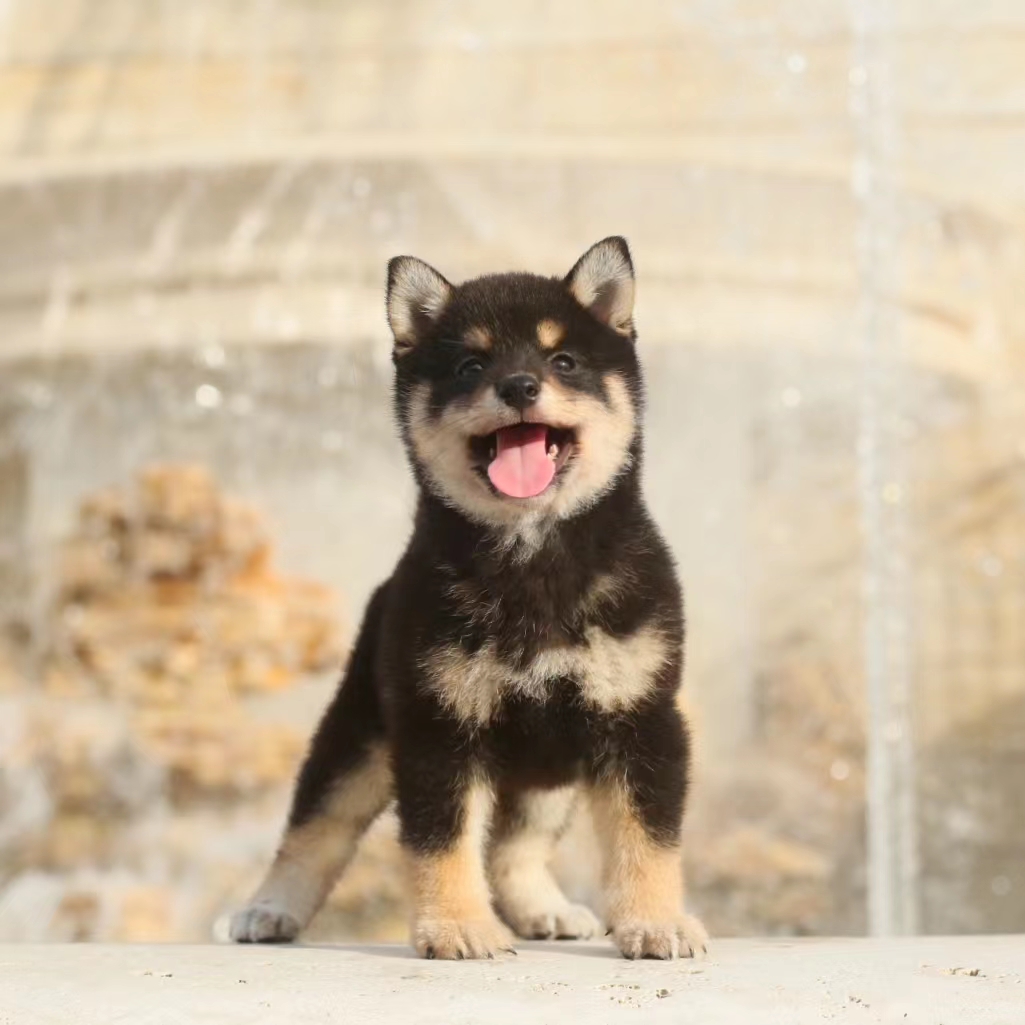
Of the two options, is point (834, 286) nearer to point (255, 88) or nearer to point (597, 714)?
point (255, 88)

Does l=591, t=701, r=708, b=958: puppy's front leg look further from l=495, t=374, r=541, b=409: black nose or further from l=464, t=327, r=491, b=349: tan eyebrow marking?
l=464, t=327, r=491, b=349: tan eyebrow marking

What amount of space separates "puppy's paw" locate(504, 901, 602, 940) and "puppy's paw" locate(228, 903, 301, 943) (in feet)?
1.61

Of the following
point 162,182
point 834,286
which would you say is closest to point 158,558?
point 162,182

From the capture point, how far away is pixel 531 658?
3.43m

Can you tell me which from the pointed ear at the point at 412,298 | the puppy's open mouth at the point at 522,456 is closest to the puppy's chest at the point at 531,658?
the puppy's open mouth at the point at 522,456

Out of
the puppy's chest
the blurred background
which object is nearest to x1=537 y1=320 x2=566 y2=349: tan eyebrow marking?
the puppy's chest

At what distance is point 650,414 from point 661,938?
20.9 feet

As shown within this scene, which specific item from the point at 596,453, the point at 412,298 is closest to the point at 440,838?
the point at 596,453

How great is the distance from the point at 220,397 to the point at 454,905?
263 inches

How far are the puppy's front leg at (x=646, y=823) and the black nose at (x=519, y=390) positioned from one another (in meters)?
0.64

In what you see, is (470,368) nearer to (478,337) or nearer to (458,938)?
(478,337)

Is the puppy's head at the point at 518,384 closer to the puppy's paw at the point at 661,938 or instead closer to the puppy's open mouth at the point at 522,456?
the puppy's open mouth at the point at 522,456

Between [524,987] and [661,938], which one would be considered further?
[661,938]

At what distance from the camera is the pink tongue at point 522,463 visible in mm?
3398
